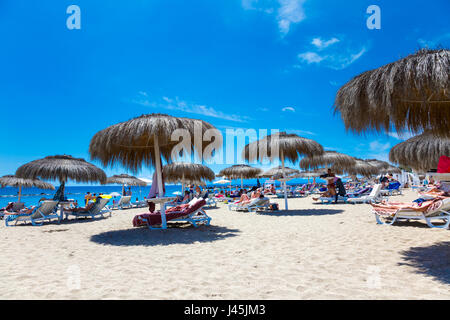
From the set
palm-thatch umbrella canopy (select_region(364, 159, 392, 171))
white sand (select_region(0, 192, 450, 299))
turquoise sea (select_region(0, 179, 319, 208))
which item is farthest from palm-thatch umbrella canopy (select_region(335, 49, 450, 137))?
palm-thatch umbrella canopy (select_region(364, 159, 392, 171))

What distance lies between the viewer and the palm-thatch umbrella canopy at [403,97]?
281cm

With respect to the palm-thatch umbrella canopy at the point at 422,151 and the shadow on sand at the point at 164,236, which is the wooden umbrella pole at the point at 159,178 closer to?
the shadow on sand at the point at 164,236

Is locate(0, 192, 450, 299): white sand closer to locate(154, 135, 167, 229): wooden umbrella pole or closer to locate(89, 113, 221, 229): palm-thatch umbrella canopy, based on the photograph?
locate(154, 135, 167, 229): wooden umbrella pole

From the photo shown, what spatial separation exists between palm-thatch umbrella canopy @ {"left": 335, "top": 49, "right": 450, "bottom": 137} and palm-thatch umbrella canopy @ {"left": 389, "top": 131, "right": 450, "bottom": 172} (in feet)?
21.9

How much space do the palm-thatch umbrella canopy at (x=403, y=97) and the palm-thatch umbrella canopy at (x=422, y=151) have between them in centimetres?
666

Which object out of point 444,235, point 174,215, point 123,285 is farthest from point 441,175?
point 174,215

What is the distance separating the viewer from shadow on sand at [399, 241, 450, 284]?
2.98m

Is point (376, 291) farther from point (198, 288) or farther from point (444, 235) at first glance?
point (444, 235)

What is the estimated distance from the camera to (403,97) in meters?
3.12

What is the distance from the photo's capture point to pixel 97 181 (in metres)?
10.8

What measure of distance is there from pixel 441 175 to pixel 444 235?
3247 mm

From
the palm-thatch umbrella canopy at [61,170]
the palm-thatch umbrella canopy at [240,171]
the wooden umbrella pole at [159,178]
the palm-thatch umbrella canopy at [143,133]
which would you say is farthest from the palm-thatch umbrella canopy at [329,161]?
the palm-thatch umbrella canopy at [61,170]
